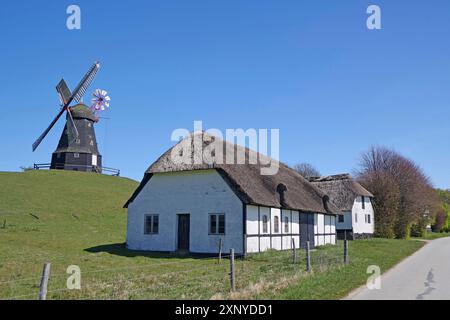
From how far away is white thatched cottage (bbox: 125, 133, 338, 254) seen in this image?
23.1 m

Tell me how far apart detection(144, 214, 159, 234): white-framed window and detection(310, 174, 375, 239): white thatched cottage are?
24222 millimetres

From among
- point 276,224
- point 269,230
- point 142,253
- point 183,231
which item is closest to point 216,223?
point 183,231

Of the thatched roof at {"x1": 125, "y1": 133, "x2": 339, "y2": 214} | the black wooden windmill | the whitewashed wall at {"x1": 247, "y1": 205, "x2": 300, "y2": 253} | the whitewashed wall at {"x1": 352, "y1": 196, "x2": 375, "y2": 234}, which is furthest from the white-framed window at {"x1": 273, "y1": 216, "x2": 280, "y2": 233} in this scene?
the black wooden windmill

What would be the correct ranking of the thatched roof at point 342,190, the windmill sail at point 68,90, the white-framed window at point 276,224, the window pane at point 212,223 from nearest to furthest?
the window pane at point 212,223, the white-framed window at point 276,224, the thatched roof at point 342,190, the windmill sail at point 68,90

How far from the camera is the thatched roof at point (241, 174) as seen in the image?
76.8ft

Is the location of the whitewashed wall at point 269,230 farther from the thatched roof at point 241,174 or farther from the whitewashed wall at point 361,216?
the whitewashed wall at point 361,216

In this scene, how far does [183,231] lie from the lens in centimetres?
2477

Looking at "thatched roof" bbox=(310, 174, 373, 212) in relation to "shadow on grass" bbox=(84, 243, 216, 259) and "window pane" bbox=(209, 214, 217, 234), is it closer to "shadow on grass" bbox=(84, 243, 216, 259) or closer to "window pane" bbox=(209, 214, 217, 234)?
"window pane" bbox=(209, 214, 217, 234)

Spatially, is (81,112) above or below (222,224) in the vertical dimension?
above

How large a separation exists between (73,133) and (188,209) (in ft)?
148

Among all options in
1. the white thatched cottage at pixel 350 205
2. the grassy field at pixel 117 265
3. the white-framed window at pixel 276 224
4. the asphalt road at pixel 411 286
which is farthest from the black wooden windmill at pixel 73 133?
the asphalt road at pixel 411 286

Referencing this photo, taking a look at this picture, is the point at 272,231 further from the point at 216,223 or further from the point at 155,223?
the point at 155,223
